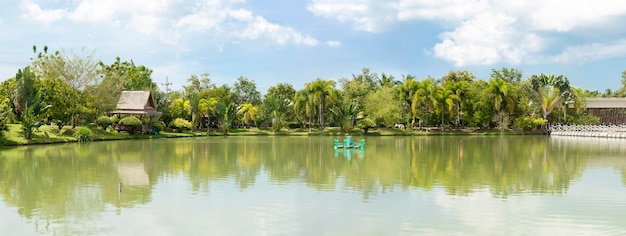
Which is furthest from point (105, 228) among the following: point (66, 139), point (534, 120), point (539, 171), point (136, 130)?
point (534, 120)

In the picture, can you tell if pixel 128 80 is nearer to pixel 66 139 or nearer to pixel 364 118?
pixel 66 139

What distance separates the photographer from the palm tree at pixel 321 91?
166 ft

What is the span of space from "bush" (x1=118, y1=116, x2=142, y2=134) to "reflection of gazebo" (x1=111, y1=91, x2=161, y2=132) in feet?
6.40

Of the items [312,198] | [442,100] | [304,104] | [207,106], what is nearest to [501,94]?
[442,100]

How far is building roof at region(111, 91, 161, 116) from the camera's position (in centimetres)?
4269

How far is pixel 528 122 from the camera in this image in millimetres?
51219

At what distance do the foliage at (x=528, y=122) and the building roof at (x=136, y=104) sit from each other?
1322 inches

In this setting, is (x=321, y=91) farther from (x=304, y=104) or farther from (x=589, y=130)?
(x=589, y=130)

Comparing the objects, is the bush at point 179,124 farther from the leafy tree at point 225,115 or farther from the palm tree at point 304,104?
the palm tree at point 304,104

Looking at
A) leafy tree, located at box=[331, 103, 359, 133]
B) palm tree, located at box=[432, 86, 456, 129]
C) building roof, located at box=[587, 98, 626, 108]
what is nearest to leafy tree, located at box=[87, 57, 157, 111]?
leafy tree, located at box=[331, 103, 359, 133]

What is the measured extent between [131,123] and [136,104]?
13.3 feet

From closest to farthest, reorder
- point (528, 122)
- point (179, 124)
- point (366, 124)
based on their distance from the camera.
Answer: point (179, 124), point (366, 124), point (528, 122)

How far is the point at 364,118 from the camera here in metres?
51.8

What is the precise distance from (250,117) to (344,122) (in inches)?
371
